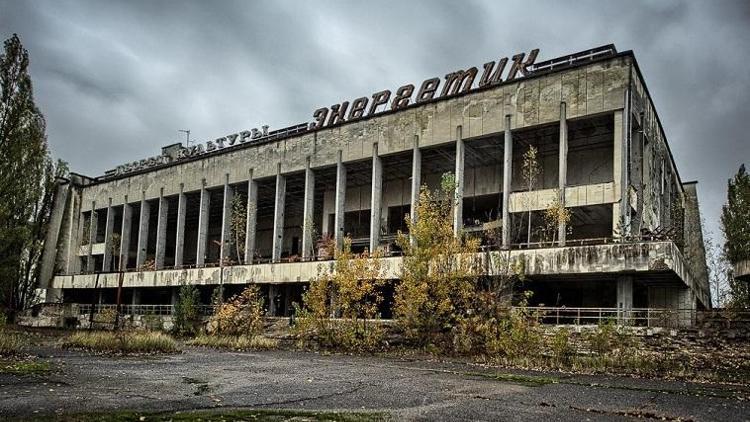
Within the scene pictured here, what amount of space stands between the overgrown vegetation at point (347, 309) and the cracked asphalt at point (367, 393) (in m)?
8.83

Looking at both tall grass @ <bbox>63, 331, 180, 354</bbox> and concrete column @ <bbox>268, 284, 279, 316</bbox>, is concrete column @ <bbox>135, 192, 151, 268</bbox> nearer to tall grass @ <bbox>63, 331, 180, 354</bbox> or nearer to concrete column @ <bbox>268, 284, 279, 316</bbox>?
concrete column @ <bbox>268, 284, 279, 316</bbox>

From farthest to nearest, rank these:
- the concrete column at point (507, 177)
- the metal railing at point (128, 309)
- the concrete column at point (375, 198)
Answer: the metal railing at point (128, 309) < the concrete column at point (375, 198) < the concrete column at point (507, 177)

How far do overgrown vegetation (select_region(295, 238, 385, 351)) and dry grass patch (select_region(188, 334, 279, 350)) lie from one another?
236 centimetres

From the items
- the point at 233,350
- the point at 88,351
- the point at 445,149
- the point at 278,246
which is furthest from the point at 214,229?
the point at 88,351

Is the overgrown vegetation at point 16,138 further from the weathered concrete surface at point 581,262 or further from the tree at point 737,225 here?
the tree at point 737,225

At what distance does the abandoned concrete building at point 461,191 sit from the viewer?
32938 millimetres

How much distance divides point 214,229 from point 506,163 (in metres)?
40.1

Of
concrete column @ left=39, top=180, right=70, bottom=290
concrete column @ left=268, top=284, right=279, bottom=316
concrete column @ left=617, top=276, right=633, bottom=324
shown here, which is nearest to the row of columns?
concrete column @ left=268, top=284, right=279, bottom=316

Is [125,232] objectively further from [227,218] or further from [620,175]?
[620,175]

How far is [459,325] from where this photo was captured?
2548 centimetres

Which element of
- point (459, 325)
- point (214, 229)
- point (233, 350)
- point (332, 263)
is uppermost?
point (214, 229)

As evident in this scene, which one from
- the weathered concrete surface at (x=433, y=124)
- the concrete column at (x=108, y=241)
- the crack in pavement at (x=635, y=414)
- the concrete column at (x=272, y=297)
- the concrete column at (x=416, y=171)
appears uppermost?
the weathered concrete surface at (x=433, y=124)

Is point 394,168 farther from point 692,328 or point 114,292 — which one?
point 114,292

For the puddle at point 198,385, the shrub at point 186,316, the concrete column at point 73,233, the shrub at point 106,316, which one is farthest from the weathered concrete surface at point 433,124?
the puddle at point 198,385
